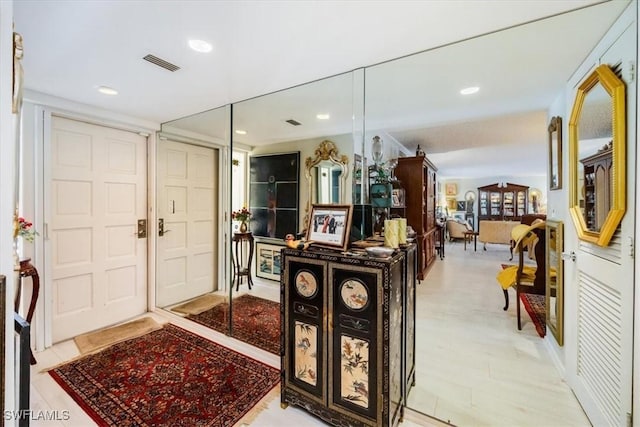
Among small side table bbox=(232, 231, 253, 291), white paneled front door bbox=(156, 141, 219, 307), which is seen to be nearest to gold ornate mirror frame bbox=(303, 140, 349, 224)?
small side table bbox=(232, 231, 253, 291)

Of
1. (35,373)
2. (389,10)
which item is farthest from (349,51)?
(35,373)

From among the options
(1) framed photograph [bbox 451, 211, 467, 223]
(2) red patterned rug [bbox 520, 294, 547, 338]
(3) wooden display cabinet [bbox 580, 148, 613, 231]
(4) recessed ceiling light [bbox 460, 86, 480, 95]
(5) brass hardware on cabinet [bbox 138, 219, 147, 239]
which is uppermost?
(4) recessed ceiling light [bbox 460, 86, 480, 95]

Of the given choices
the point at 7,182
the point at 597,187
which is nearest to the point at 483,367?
the point at 597,187

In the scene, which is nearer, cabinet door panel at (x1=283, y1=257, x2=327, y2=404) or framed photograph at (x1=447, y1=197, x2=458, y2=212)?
cabinet door panel at (x1=283, y1=257, x2=327, y2=404)

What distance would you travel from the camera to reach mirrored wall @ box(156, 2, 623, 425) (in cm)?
179

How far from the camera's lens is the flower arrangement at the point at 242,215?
8.89ft

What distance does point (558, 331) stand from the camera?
2.17 m

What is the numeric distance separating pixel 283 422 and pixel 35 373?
2.02 m

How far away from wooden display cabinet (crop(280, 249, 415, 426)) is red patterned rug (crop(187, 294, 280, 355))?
821 mm

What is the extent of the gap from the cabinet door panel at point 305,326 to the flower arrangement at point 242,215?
116cm

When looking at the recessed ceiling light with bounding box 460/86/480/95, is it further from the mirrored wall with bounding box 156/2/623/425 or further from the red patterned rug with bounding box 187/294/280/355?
the red patterned rug with bounding box 187/294/280/355

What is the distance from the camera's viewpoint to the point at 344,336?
1.52 meters

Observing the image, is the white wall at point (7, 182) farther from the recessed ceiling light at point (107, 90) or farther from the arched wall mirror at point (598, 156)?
the arched wall mirror at point (598, 156)

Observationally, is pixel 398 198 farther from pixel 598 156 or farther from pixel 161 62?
pixel 161 62
